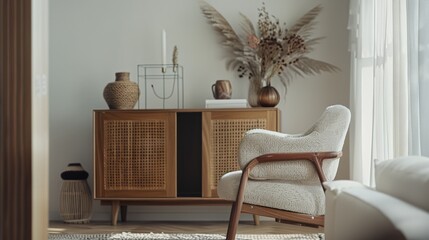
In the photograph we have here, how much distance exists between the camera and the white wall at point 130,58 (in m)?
5.48

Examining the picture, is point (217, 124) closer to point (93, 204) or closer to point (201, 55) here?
point (201, 55)

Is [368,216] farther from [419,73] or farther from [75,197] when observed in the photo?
[75,197]

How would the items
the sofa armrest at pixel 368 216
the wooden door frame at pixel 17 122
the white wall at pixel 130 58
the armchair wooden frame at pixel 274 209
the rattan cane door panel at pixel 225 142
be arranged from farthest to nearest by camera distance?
the white wall at pixel 130 58 < the rattan cane door panel at pixel 225 142 < the armchair wooden frame at pixel 274 209 < the wooden door frame at pixel 17 122 < the sofa armrest at pixel 368 216

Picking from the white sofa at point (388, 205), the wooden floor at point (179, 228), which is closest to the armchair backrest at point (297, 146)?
the wooden floor at point (179, 228)

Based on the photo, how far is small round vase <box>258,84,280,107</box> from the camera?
5.12m

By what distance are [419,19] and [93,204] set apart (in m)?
3.08

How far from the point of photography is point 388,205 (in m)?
1.43

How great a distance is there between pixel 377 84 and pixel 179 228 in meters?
1.64

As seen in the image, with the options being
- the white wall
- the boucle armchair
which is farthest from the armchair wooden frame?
the white wall

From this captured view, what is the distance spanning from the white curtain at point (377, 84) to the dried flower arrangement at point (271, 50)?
20.2 inches

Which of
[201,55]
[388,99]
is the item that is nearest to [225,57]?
[201,55]

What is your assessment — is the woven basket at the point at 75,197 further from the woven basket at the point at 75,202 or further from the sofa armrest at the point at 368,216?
the sofa armrest at the point at 368,216

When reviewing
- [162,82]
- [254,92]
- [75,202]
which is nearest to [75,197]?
[75,202]

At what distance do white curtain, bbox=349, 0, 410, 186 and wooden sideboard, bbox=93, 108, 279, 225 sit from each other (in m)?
0.60
